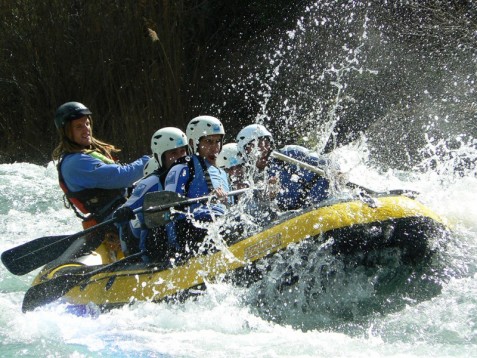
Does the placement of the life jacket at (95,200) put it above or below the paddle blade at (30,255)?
above

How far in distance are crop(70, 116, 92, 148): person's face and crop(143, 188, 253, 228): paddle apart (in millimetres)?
1396

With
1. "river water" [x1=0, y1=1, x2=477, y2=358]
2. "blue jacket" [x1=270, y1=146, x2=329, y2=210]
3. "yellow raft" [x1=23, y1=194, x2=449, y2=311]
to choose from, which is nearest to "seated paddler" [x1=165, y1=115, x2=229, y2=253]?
"yellow raft" [x1=23, y1=194, x2=449, y2=311]

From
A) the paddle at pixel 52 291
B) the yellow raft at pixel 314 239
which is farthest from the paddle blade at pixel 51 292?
the yellow raft at pixel 314 239

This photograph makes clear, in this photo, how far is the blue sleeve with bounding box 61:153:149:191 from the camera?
7.00 m

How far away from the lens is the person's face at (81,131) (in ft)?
23.4

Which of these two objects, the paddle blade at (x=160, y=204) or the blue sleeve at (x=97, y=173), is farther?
the blue sleeve at (x=97, y=173)

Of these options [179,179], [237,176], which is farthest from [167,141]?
[237,176]

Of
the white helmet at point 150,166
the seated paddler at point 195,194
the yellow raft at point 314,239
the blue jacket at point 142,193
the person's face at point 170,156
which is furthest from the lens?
the white helmet at point 150,166

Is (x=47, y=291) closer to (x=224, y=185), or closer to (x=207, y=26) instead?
(x=224, y=185)

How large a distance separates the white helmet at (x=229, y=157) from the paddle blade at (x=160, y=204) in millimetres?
1754

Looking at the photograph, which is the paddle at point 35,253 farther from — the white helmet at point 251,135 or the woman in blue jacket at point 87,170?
the white helmet at point 251,135

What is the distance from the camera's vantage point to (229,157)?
778 cm

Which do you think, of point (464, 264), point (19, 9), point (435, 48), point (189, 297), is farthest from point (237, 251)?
point (19, 9)

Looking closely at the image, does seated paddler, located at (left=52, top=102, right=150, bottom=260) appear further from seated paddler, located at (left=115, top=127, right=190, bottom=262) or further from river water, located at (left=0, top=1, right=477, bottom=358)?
river water, located at (left=0, top=1, right=477, bottom=358)
